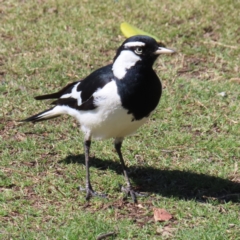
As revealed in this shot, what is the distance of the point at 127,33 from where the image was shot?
22.4ft

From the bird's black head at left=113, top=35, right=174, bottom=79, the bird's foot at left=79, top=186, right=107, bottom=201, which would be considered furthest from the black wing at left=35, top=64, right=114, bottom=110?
the bird's foot at left=79, top=186, right=107, bottom=201

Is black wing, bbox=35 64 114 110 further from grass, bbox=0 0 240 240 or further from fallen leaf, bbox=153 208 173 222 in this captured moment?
fallen leaf, bbox=153 208 173 222

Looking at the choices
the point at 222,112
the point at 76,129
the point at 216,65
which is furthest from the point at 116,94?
the point at 216,65

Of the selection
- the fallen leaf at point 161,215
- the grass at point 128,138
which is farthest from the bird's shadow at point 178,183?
the fallen leaf at point 161,215

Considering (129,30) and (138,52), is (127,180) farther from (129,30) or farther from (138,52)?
(129,30)

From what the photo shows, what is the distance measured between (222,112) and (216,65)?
0.96 m

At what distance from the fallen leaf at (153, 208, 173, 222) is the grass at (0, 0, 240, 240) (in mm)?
41

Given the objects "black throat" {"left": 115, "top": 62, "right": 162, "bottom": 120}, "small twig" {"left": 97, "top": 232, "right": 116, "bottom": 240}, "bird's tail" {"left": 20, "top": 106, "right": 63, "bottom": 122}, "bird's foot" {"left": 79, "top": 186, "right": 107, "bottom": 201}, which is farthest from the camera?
"bird's tail" {"left": 20, "top": 106, "right": 63, "bottom": 122}

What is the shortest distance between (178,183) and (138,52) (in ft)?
3.67

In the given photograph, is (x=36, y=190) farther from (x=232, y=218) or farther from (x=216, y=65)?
(x=216, y=65)

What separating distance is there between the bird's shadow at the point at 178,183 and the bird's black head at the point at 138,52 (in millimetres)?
981

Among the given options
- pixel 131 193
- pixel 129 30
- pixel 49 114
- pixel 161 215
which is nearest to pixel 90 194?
pixel 131 193

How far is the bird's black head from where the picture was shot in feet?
13.3

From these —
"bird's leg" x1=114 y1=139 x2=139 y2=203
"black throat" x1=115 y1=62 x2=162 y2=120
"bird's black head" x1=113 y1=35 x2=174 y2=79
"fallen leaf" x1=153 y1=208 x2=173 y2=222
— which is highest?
"bird's black head" x1=113 y1=35 x2=174 y2=79
